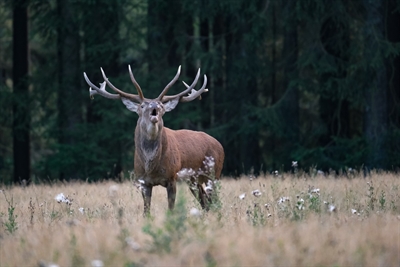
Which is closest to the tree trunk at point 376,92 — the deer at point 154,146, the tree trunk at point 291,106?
the tree trunk at point 291,106

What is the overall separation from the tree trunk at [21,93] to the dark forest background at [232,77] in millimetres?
38

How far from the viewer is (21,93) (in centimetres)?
2567

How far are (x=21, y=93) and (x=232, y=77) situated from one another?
7166mm

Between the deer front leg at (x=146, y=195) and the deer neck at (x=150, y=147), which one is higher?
the deer neck at (x=150, y=147)

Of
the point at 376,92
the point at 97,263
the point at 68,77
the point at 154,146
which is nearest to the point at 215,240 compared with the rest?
the point at 97,263

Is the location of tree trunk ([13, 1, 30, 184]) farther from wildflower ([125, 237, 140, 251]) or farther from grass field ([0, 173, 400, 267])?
wildflower ([125, 237, 140, 251])

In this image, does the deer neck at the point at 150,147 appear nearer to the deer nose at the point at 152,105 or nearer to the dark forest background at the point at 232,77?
the deer nose at the point at 152,105

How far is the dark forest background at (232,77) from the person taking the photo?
20.3 meters

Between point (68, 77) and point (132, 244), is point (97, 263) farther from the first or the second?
point (68, 77)

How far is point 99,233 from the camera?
23.0 ft

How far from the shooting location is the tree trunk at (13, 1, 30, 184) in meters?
25.6

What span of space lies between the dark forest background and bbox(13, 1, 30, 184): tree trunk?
0.04 meters

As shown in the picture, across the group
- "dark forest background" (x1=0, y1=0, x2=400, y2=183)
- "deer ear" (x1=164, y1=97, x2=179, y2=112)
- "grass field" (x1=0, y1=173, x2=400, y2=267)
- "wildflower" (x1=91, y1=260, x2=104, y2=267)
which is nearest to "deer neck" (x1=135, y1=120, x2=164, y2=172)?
"deer ear" (x1=164, y1=97, x2=179, y2=112)

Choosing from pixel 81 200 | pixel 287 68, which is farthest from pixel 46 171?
pixel 81 200
